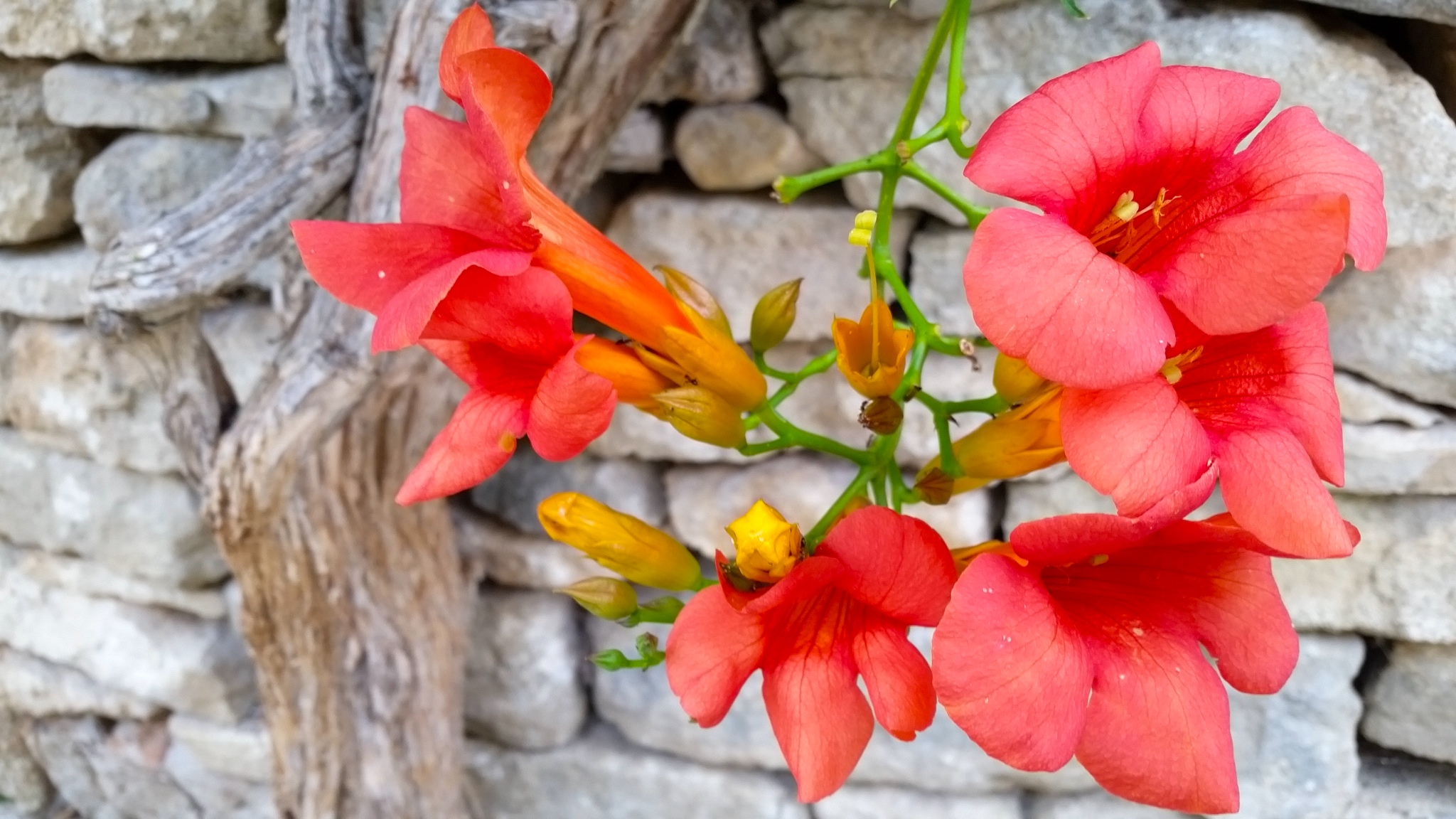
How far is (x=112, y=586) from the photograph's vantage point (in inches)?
63.6

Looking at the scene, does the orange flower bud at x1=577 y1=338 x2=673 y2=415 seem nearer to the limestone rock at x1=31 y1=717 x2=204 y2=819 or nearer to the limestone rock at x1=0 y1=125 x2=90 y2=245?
the limestone rock at x1=0 y1=125 x2=90 y2=245

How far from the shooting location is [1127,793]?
53cm

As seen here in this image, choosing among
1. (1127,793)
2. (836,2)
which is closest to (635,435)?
(836,2)

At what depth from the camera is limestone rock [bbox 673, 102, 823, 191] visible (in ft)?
3.87

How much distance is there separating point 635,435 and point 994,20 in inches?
29.0

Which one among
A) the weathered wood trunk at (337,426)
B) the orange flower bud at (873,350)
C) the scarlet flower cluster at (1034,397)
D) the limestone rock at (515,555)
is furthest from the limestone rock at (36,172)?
the orange flower bud at (873,350)

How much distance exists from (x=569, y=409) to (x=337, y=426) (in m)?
0.70

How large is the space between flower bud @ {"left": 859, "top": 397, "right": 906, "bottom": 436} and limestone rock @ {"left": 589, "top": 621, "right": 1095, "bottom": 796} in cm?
75

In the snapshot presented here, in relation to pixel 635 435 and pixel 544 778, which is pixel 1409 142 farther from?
pixel 544 778

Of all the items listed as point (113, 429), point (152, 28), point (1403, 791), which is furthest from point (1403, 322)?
point (113, 429)

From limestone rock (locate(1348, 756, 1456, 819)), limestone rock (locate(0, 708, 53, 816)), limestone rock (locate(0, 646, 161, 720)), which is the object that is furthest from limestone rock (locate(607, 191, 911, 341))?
limestone rock (locate(0, 708, 53, 816))

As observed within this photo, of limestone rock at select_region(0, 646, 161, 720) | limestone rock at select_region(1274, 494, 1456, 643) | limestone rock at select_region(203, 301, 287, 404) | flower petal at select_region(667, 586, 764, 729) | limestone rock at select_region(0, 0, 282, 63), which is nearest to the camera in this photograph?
flower petal at select_region(667, 586, 764, 729)

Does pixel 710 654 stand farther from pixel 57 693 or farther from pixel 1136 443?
pixel 57 693

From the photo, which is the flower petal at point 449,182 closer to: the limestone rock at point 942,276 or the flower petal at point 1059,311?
the flower petal at point 1059,311
